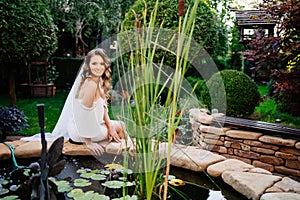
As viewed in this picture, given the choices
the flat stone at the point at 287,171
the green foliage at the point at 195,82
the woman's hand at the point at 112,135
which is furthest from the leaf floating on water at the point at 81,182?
the green foliage at the point at 195,82

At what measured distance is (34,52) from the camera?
13.5 ft

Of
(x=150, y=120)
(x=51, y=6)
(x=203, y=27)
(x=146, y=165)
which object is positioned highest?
(x=51, y=6)

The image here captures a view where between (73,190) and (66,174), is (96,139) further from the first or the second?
(73,190)

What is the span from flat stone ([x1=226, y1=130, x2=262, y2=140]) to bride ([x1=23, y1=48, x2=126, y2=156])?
1110mm

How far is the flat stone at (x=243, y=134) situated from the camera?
115 inches

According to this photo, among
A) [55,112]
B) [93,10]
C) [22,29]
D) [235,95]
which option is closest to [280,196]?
[235,95]

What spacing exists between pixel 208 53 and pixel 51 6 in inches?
180

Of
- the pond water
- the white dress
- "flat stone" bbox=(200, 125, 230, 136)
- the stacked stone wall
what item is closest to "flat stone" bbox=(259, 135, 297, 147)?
the stacked stone wall

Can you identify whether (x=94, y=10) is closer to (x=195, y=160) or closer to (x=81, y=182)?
(x=195, y=160)

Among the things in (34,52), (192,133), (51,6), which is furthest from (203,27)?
(51,6)

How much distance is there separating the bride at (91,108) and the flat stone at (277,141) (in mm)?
1294

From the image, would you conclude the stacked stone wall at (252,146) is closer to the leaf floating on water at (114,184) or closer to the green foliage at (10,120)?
the leaf floating on water at (114,184)

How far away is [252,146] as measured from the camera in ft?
9.72

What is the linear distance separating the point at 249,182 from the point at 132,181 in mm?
737
